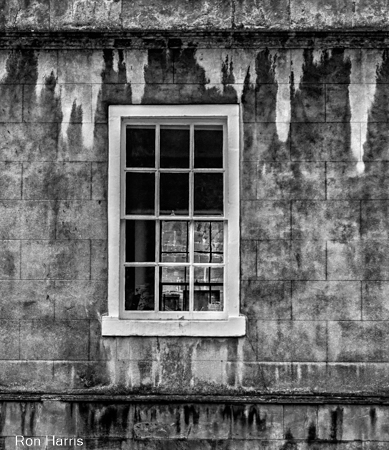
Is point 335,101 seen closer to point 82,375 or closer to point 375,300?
point 375,300

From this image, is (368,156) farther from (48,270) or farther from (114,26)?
(48,270)

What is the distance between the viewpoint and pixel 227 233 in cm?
827

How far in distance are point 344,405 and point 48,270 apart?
3.28m

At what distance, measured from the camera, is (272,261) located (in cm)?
821

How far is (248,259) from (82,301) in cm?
174

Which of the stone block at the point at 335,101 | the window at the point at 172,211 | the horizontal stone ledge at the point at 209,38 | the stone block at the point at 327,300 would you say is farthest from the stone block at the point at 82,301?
the stone block at the point at 335,101

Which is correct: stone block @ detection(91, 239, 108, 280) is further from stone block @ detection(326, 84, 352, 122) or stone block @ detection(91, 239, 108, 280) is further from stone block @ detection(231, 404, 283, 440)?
stone block @ detection(326, 84, 352, 122)

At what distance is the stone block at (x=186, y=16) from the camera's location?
8.27 meters

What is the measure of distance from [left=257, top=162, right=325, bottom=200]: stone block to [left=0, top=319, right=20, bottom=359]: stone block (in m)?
2.83

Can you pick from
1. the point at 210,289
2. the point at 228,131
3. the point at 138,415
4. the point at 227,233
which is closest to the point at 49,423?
the point at 138,415

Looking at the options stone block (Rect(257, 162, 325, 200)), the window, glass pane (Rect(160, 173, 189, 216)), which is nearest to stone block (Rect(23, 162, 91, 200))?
the window

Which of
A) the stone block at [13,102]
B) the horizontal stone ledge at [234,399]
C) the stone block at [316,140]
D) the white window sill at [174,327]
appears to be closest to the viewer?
the horizontal stone ledge at [234,399]

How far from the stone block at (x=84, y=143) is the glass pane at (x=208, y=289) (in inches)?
61.3

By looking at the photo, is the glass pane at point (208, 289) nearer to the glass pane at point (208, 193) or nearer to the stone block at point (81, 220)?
the glass pane at point (208, 193)
